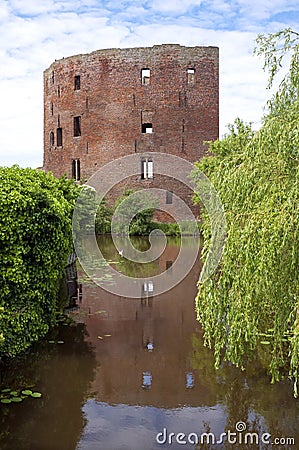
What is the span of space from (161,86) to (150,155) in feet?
13.1

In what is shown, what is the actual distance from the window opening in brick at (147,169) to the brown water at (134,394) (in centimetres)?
2326

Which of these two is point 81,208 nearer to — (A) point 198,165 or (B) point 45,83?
(A) point 198,165

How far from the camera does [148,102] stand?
31375mm

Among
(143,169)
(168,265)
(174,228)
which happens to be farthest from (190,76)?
(168,265)

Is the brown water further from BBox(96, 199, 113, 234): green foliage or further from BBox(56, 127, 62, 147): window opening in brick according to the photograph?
BBox(56, 127, 62, 147): window opening in brick

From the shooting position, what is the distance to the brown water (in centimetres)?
469

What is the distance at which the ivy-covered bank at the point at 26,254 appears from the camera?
20.5 ft

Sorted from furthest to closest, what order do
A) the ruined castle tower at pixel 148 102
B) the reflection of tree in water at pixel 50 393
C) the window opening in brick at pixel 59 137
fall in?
the window opening in brick at pixel 59 137, the ruined castle tower at pixel 148 102, the reflection of tree in water at pixel 50 393

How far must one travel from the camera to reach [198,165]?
83.1 feet

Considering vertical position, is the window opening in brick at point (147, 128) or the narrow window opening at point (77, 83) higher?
the narrow window opening at point (77, 83)

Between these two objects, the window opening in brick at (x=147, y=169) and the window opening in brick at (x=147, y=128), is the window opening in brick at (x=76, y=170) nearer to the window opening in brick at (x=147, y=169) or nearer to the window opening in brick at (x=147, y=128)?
the window opening in brick at (x=147, y=169)

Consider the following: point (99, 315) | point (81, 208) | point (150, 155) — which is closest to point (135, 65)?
point (150, 155)

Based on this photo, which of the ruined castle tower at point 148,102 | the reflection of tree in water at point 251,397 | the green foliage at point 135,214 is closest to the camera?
the reflection of tree in water at point 251,397

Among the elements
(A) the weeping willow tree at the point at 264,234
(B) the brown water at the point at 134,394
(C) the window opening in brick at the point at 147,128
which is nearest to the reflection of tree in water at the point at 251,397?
(B) the brown water at the point at 134,394
